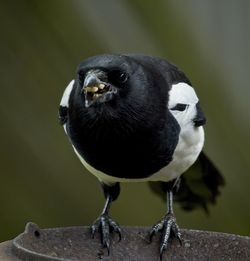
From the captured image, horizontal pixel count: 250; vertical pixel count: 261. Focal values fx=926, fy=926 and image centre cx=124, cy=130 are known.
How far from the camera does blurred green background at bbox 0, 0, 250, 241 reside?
3.65 metres

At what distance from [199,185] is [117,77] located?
42.1 inches

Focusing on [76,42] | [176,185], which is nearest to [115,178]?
[176,185]

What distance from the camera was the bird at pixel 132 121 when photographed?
7.53 ft

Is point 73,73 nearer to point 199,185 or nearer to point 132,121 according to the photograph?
point 199,185

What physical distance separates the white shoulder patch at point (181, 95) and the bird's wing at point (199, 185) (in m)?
0.51

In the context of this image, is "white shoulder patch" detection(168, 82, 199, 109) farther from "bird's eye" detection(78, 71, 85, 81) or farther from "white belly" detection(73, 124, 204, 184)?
"bird's eye" detection(78, 71, 85, 81)

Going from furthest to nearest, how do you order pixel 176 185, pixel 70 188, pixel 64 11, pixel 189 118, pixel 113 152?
pixel 70 188
pixel 64 11
pixel 176 185
pixel 189 118
pixel 113 152

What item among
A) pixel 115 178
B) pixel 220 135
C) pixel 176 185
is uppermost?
pixel 115 178

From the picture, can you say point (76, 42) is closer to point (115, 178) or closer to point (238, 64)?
point (238, 64)

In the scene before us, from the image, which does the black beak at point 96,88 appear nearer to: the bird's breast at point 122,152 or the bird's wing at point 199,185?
the bird's breast at point 122,152

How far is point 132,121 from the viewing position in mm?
2412

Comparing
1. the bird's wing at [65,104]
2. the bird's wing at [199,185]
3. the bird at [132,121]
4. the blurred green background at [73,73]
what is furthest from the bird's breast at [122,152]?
the blurred green background at [73,73]

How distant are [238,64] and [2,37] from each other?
95cm

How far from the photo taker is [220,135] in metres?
3.79
